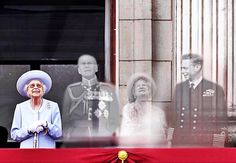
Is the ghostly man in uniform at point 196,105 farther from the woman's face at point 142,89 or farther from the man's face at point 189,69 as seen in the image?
the woman's face at point 142,89

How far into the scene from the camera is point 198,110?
313 cm

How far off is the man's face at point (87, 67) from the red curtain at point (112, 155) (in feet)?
1.62

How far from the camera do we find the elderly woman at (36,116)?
3.15 meters

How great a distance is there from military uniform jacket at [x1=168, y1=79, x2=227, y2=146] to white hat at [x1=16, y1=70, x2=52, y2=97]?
827 mm

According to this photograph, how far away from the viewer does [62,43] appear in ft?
10.5

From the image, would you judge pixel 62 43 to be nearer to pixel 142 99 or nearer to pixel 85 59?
pixel 85 59

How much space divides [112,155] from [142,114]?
339 mm

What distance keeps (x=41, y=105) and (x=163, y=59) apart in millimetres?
860

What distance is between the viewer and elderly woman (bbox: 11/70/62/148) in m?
3.15

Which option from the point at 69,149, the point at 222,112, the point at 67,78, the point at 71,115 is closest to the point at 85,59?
the point at 67,78

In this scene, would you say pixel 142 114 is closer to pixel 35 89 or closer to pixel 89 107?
pixel 89 107

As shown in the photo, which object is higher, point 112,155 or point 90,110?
point 90,110

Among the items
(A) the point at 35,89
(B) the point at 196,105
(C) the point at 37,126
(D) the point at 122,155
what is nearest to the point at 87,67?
(A) the point at 35,89

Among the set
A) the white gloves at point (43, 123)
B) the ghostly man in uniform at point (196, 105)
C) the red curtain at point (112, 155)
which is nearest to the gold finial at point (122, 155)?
the red curtain at point (112, 155)
